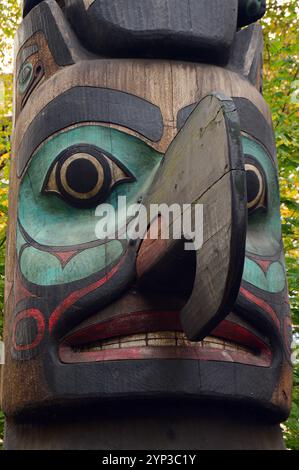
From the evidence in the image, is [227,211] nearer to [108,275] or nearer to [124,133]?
[108,275]

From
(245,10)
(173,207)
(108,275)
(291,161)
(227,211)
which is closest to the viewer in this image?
(227,211)

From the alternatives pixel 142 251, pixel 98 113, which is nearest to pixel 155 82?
pixel 98 113

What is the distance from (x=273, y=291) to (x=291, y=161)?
297cm

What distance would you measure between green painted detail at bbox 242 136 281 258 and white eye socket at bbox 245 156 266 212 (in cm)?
4

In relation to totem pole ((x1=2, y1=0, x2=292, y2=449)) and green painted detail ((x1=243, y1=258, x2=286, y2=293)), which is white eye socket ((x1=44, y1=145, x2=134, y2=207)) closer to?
totem pole ((x1=2, y1=0, x2=292, y2=449))

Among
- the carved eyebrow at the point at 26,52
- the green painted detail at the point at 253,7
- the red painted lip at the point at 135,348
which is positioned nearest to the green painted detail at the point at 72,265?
the red painted lip at the point at 135,348

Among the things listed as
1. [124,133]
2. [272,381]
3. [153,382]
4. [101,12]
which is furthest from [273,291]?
[101,12]

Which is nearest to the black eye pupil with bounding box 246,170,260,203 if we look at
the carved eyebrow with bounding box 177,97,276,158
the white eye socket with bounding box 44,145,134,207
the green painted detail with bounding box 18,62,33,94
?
the carved eyebrow with bounding box 177,97,276,158

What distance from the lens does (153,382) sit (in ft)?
9.87

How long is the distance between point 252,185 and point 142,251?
2.64ft

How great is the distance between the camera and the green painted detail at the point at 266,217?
3623mm

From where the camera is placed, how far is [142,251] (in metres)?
3.05

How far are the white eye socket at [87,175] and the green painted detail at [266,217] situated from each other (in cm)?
65
